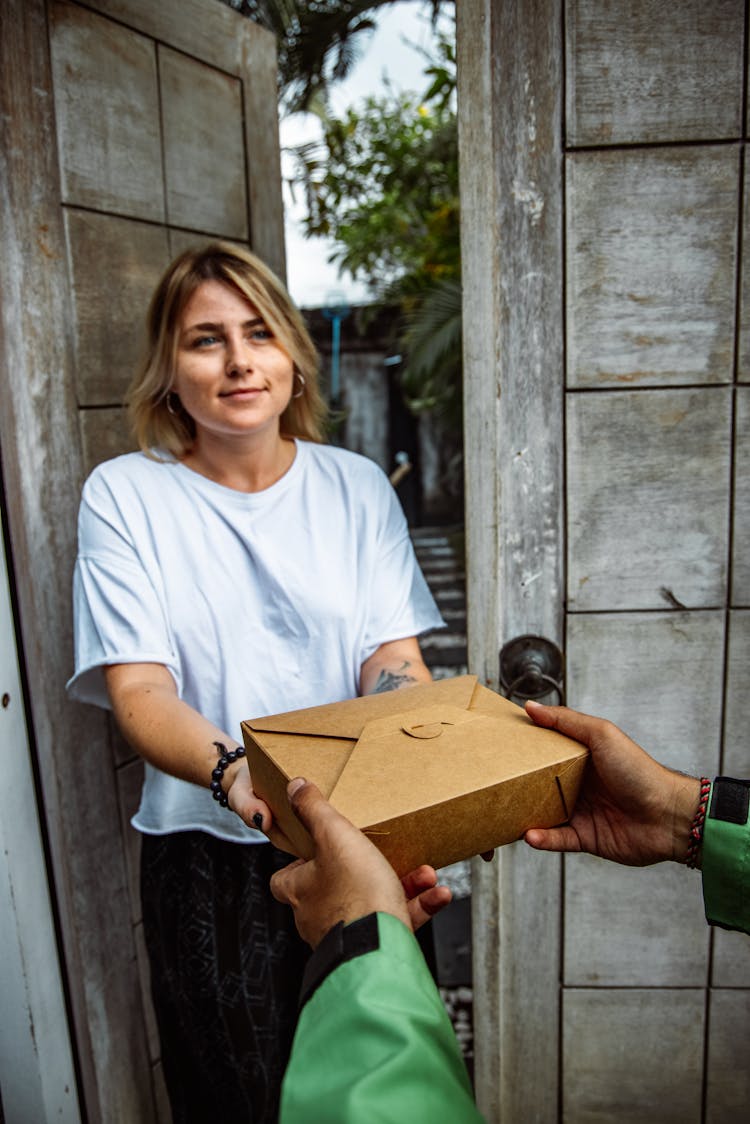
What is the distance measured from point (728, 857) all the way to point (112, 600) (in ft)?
3.07

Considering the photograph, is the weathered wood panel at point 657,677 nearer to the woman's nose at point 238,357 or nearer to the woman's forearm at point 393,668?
the woman's forearm at point 393,668

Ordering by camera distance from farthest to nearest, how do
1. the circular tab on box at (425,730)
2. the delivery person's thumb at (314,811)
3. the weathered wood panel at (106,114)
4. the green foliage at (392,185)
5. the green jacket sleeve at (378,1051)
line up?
the green foliage at (392,185) < the weathered wood panel at (106,114) < the circular tab on box at (425,730) < the delivery person's thumb at (314,811) < the green jacket sleeve at (378,1051)

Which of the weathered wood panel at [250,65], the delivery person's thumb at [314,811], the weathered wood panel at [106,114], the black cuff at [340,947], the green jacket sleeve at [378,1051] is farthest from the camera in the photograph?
the weathered wood panel at [250,65]

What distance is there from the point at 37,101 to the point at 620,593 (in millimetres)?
1326

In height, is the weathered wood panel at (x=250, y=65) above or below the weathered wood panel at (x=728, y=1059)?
above

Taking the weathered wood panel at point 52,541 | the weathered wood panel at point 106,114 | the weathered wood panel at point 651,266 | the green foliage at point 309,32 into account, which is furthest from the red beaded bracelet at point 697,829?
the green foliage at point 309,32

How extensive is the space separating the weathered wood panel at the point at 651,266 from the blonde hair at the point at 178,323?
1.67 ft

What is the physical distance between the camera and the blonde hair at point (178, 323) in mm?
1442

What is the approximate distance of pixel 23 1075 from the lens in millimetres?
1527

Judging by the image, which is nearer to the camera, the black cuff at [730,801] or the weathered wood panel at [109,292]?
the black cuff at [730,801]

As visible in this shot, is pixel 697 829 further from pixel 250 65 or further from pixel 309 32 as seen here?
pixel 309 32

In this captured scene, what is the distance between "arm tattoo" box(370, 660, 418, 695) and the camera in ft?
4.46

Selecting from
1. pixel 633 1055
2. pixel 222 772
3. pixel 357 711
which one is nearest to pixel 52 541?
pixel 222 772

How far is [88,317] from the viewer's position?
5.19 ft
